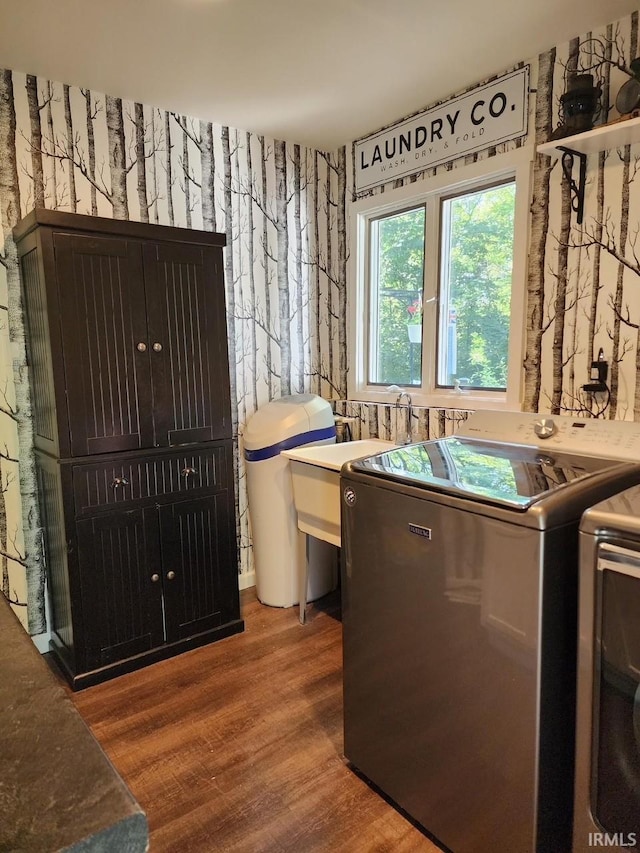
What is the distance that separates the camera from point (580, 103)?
1915mm

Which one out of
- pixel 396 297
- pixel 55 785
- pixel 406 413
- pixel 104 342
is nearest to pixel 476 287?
pixel 396 297

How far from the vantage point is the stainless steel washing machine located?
44.4 inches

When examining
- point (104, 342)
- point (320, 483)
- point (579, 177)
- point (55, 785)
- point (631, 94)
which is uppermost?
point (631, 94)

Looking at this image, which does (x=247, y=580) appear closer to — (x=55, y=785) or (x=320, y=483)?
(x=320, y=483)

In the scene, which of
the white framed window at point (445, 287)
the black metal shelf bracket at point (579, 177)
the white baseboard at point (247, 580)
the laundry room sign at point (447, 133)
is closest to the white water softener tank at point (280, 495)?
the white baseboard at point (247, 580)

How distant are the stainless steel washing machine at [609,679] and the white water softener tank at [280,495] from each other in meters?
1.65

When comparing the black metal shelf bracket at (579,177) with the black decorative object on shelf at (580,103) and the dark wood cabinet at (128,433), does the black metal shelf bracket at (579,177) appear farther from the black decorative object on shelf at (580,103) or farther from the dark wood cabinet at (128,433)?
the dark wood cabinet at (128,433)

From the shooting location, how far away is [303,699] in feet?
7.07

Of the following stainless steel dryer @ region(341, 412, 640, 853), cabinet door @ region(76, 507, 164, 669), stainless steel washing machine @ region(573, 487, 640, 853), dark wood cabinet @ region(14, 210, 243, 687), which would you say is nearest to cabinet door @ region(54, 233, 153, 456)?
dark wood cabinet @ region(14, 210, 243, 687)

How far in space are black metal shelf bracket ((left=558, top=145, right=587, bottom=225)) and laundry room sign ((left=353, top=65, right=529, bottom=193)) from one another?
Answer: 0.25 m

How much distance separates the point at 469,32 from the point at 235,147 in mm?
1317

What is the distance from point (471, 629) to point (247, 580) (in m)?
2.01

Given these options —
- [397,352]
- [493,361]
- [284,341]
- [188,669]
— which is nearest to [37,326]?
[284,341]

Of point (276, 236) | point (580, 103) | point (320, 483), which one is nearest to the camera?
point (580, 103)
